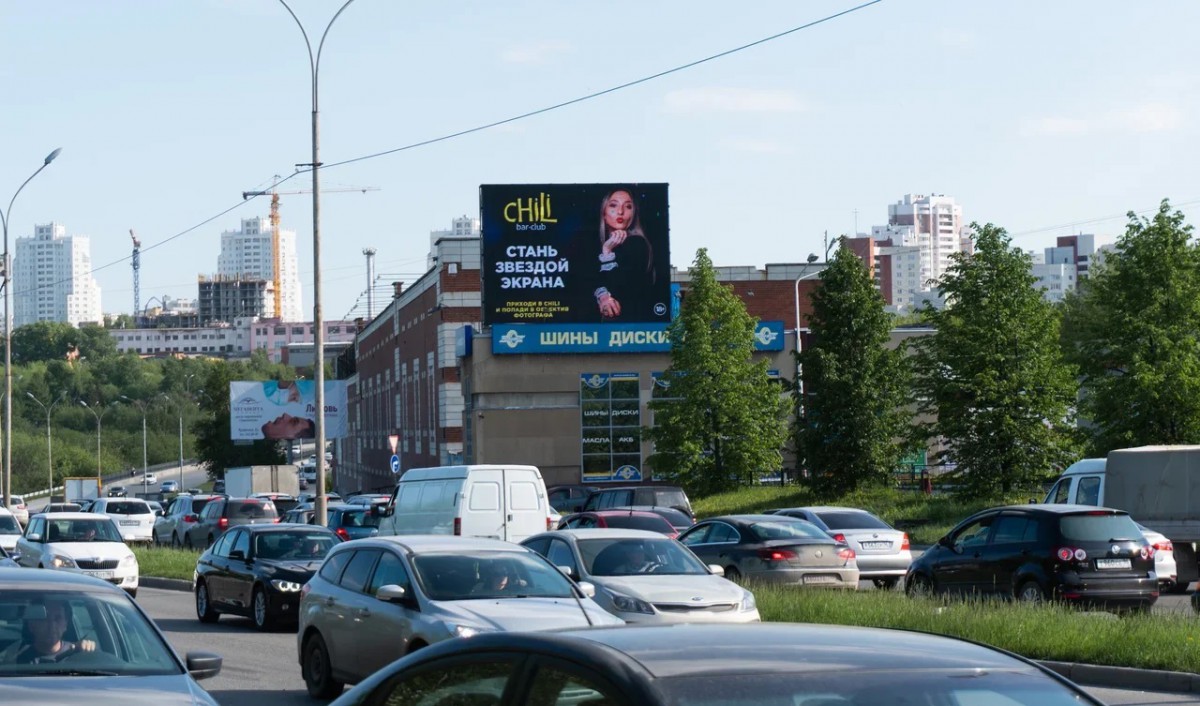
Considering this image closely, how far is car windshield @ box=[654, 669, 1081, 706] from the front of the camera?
3.70 m

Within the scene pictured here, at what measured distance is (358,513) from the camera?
3409cm

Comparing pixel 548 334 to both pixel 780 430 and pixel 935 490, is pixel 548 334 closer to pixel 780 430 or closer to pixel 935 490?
pixel 780 430

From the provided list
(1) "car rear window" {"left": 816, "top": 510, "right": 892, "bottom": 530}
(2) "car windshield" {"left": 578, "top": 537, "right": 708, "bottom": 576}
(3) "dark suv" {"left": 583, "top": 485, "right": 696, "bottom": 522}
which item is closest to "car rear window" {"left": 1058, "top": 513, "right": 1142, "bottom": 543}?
(2) "car windshield" {"left": 578, "top": 537, "right": 708, "bottom": 576}

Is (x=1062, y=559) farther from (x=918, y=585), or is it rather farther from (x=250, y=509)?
(x=250, y=509)

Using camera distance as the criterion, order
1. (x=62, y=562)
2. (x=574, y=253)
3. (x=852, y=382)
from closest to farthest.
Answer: (x=62, y=562) < (x=852, y=382) < (x=574, y=253)

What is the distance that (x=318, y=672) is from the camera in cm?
1403

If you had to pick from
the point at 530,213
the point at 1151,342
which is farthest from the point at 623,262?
the point at 1151,342

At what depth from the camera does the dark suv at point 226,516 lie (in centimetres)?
4256

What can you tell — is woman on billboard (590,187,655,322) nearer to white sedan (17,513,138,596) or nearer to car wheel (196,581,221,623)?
white sedan (17,513,138,596)

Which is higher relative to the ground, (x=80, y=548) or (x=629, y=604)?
(x=629, y=604)

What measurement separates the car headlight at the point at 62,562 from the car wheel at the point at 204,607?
4504 mm

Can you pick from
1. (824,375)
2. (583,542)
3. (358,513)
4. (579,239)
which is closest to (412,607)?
(583,542)

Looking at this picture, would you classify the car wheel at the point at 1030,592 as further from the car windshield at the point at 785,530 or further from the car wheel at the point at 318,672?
the car wheel at the point at 318,672

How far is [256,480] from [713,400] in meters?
30.0
